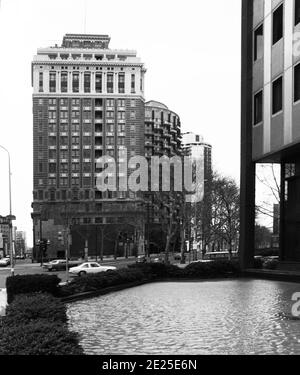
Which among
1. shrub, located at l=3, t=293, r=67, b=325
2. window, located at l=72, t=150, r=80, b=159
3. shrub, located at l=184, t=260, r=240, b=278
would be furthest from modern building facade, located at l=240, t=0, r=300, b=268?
window, located at l=72, t=150, r=80, b=159

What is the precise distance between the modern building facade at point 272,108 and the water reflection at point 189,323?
762cm

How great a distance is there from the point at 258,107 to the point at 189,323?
17942mm

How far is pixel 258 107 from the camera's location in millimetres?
27156

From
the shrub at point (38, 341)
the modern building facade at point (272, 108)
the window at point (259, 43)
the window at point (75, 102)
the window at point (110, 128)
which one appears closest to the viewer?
the shrub at point (38, 341)

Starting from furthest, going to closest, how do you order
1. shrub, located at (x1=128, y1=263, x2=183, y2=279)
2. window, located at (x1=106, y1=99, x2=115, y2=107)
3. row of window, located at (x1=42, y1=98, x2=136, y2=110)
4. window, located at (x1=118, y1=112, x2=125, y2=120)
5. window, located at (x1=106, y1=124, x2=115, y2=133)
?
window, located at (x1=106, y1=124, x2=115, y2=133), window, located at (x1=118, y1=112, x2=125, y2=120), row of window, located at (x1=42, y1=98, x2=136, y2=110), window, located at (x1=106, y1=99, x2=115, y2=107), shrub, located at (x1=128, y1=263, x2=183, y2=279)

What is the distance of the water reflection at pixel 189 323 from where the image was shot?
849 cm

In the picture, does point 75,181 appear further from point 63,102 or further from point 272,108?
point 272,108

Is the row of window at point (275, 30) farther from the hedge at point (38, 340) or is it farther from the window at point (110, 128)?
the window at point (110, 128)

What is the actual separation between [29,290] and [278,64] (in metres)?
15.2

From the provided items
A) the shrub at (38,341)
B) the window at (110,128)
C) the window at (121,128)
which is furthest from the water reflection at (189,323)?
the window at (110,128)

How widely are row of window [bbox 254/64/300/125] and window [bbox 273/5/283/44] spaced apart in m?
1.91

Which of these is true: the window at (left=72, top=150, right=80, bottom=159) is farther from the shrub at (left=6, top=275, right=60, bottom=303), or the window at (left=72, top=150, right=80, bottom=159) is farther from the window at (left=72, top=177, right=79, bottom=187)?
the shrub at (left=6, top=275, right=60, bottom=303)

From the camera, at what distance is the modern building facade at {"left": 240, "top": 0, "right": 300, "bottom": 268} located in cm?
2306
